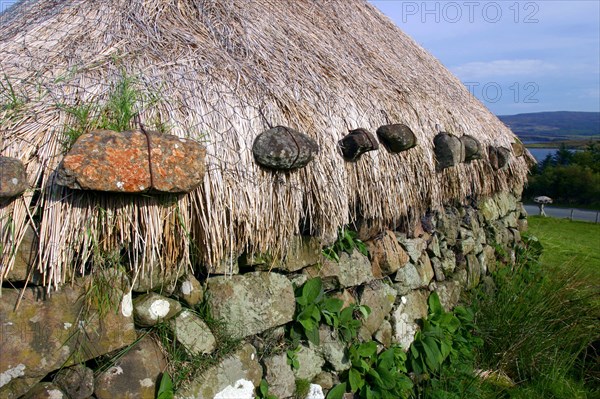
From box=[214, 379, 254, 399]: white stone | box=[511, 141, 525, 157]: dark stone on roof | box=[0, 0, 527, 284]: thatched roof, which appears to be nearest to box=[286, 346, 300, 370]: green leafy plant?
box=[214, 379, 254, 399]: white stone

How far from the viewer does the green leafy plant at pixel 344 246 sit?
9.39ft

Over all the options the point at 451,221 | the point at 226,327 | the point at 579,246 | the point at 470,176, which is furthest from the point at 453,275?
the point at 579,246

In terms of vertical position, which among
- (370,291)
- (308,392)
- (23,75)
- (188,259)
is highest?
(23,75)

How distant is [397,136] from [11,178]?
6.62ft

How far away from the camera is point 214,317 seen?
90.5 inches

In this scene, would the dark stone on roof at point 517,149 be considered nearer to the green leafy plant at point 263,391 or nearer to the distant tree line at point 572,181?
the green leafy plant at point 263,391

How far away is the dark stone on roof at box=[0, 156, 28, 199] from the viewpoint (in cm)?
170

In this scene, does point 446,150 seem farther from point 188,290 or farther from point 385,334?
point 188,290

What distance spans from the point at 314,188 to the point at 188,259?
755 millimetres

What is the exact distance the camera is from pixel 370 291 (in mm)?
3111

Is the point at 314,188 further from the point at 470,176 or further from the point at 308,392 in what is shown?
the point at 470,176

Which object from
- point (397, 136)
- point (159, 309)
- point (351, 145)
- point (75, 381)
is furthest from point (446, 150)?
point (75, 381)

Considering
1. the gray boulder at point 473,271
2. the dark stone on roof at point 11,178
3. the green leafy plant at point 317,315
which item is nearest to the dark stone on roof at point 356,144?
the green leafy plant at point 317,315

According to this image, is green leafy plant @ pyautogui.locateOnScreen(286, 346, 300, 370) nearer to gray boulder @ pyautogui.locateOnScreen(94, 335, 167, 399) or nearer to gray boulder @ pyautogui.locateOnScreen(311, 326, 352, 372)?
gray boulder @ pyautogui.locateOnScreen(311, 326, 352, 372)
